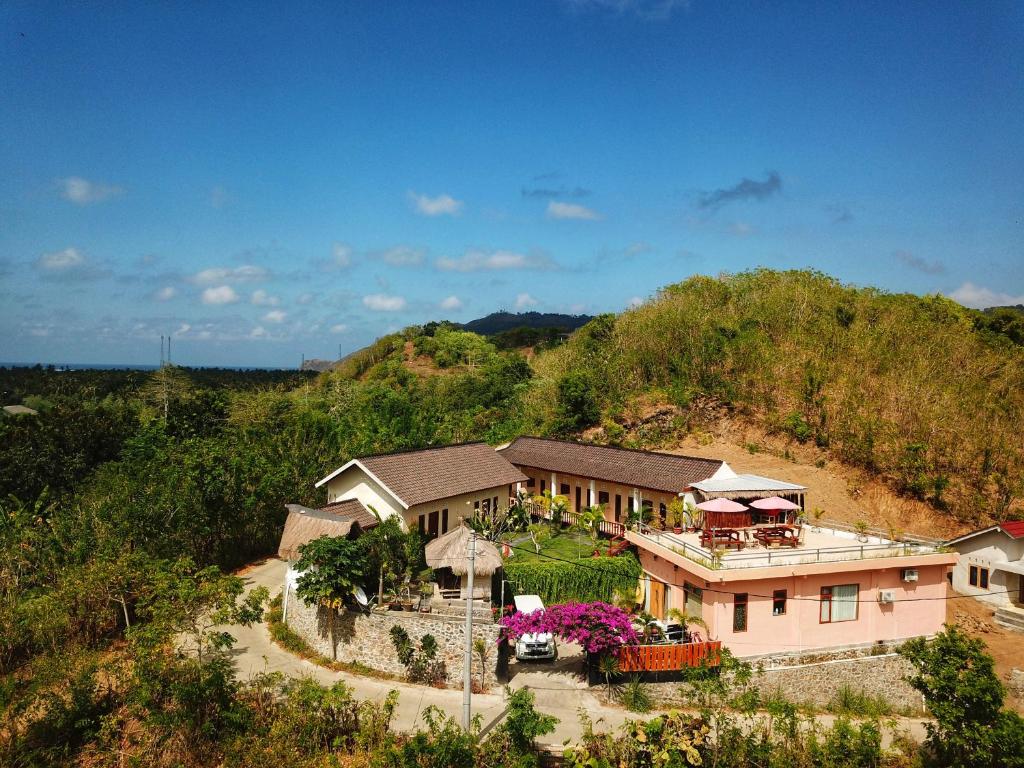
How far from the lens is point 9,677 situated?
14.9 metres

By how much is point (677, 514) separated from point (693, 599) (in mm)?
4004

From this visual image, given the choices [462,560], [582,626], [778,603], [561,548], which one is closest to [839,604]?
[778,603]

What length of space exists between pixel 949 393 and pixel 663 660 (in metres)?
21.8

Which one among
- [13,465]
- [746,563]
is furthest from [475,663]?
[13,465]

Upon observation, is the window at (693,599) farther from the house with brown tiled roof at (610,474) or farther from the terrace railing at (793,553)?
the house with brown tiled roof at (610,474)

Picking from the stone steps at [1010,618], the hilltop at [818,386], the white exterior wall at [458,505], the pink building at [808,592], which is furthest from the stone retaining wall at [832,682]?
the hilltop at [818,386]

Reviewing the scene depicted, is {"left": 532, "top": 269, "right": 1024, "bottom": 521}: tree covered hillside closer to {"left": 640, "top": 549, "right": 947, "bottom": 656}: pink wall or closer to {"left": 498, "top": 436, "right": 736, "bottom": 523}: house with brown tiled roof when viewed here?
{"left": 498, "top": 436, "right": 736, "bottom": 523}: house with brown tiled roof

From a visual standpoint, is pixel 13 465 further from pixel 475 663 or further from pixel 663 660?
pixel 663 660

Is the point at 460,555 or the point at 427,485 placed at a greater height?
the point at 427,485

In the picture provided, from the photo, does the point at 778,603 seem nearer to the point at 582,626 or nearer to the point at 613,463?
the point at 582,626

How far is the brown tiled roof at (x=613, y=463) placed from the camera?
21.9 metres

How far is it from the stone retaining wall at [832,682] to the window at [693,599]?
185 cm

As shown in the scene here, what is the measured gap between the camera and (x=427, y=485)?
21578 mm

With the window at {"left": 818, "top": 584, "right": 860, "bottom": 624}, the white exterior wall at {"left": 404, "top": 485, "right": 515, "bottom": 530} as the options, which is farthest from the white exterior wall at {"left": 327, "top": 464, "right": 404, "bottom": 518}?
the window at {"left": 818, "top": 584, "right": 860, "bottom": 624}
